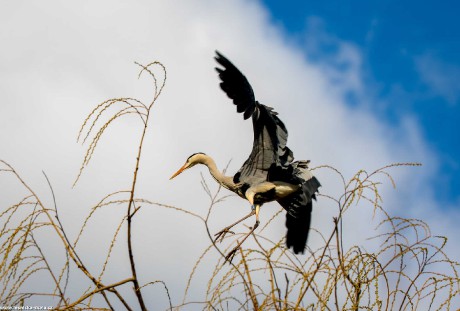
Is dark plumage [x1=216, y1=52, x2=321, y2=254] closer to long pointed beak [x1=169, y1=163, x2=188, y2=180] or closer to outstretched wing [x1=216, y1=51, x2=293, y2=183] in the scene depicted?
outstretched wing [x1=216, y1=51, x2=293, y2=183]

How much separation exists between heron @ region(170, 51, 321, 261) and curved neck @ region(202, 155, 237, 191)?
0.01m

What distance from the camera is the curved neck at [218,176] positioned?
21.9ft

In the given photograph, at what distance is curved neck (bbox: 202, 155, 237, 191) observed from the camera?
668cm

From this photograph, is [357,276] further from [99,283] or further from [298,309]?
[99,283]

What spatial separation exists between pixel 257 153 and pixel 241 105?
591 millimetres

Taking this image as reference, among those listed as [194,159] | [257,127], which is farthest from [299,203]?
[194,159]

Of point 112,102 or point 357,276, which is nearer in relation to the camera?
point 112,102

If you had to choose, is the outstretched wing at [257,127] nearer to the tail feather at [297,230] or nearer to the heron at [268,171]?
the heron at [268,171]

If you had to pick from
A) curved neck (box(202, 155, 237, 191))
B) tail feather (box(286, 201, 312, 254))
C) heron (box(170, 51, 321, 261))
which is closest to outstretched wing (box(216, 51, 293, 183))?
heron (box(170, 51, 321, 261))

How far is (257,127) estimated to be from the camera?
19.8 ft

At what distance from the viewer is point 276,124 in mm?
5934

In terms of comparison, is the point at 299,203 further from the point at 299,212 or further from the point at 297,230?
the point at 297,230

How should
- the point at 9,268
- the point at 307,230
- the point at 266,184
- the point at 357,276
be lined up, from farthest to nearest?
the point at 307,230 → the point at 266,184 → the point at 357,276 → the point at 9,268

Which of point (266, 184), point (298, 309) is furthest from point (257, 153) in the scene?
point (298, 309)
